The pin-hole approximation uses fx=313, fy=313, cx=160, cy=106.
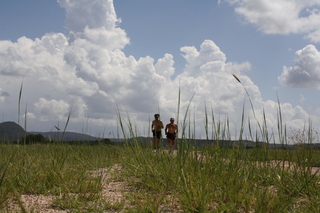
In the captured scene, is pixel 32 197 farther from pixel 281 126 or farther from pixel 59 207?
pixel 281 126

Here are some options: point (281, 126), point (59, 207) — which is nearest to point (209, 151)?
point (281, 126)

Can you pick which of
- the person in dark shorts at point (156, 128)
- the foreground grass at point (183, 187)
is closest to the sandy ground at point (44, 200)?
the foreground grass at point (183, 187)

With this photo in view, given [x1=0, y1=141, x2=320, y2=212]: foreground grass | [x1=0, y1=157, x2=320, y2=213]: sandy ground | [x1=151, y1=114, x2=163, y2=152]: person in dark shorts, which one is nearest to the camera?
[x1=0, y1=141, x2=320, y2=212]: foreground grass

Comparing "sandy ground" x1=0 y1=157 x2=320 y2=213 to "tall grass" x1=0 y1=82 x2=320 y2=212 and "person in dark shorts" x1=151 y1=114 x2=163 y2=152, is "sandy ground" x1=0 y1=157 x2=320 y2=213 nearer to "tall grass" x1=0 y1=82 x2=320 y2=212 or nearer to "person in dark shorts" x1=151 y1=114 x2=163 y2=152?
"tall grass" x1=0 y1=82 x2=320 y2=212

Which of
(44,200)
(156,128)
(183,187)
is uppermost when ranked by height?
(156,128)

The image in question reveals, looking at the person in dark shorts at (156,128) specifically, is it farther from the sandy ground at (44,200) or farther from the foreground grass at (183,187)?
the sandy ground at (44,200)

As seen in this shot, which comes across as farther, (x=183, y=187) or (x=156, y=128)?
(x=156, y=128)

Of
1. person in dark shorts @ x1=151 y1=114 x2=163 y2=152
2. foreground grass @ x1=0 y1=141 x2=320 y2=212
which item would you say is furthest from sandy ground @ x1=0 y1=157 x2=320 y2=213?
person in dark shorts @ x1=151 y1=114 x2=163 y2=152

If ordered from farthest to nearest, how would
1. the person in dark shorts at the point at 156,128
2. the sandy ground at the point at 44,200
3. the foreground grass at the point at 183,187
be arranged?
the person in dark shorts at the point at 156,128 < the sandy ground at the point at 44,200 < the foreground grass at the point at 183,187

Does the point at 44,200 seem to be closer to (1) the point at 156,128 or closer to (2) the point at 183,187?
(2) the point at 183,187

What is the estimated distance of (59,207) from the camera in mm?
2645

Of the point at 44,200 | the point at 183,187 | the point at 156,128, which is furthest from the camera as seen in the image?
the point at 156,128

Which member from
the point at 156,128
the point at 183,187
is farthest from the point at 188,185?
the point at 156,128

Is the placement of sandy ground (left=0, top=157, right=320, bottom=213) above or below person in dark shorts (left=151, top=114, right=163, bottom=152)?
below
